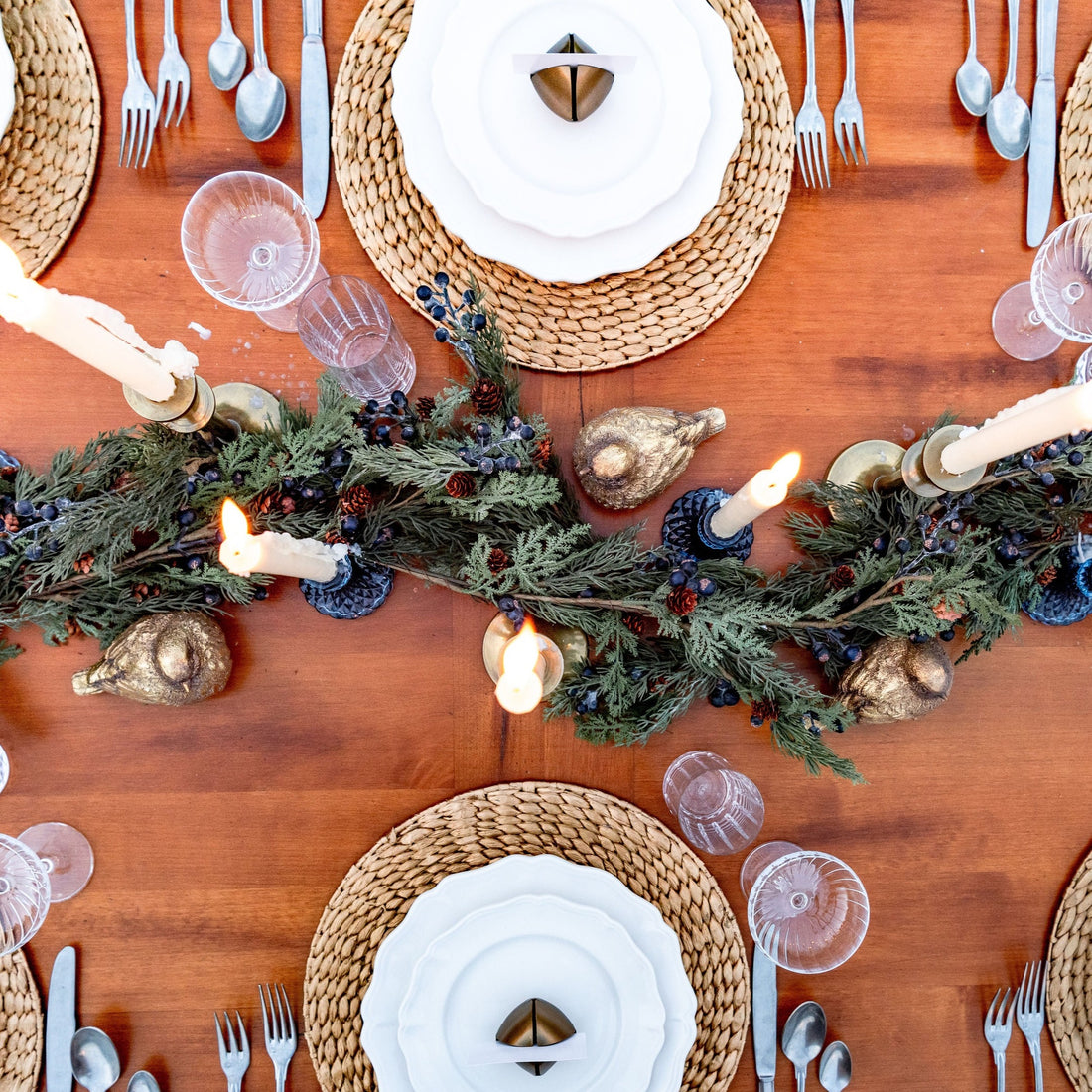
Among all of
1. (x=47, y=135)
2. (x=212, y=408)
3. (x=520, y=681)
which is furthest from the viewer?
(x=47, y=135)

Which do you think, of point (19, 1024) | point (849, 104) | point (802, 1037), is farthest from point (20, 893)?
point (849, 104)

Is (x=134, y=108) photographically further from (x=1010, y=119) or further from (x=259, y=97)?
(x=1010, y=119)

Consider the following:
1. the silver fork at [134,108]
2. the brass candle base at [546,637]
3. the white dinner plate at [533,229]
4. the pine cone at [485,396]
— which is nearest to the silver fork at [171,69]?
the silver fork at [134,108]

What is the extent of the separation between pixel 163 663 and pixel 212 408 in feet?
0.79

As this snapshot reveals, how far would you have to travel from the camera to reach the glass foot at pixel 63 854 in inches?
29.7

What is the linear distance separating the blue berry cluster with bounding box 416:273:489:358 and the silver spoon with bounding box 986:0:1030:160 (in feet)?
1.91

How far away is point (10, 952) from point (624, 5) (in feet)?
3.52

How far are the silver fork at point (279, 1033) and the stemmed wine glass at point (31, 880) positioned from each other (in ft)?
0.71

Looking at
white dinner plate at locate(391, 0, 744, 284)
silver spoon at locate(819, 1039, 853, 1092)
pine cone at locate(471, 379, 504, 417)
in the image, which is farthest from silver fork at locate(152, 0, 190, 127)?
silver spoon at locate(819, 1039, 853, 1092)

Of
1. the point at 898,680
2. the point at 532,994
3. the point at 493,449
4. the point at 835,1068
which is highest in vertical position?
the point at 493,449

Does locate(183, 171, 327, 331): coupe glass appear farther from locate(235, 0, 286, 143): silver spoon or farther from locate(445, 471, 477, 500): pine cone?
locate(445, 471, 477, 500): pine cone

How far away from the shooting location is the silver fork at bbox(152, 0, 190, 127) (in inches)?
31.2

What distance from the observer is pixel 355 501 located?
0.70 metres

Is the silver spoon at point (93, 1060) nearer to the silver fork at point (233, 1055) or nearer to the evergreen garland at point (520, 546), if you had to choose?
the silver fork at point (233, 1055)
